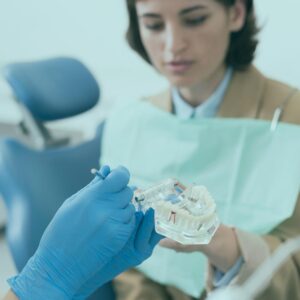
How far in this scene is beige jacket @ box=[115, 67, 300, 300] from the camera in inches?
35.8

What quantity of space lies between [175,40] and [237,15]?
18cm

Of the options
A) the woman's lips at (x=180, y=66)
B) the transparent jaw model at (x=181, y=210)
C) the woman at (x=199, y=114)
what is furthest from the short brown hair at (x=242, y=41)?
the transparent jaw model at (x=181, y=210)

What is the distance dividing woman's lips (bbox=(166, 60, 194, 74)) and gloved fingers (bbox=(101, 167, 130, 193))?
45 centimetres

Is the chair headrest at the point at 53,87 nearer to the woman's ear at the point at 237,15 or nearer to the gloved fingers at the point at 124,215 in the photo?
the woman's ear at the point at 237,15

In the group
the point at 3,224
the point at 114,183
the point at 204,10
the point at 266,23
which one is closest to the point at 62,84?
the point at 204,10

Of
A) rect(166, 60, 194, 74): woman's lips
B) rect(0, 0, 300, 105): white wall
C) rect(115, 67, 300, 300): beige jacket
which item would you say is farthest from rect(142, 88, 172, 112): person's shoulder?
rect(0, 0, 300, 105): white wall

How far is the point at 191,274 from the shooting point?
1049 mm

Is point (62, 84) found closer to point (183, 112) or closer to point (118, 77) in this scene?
point (183, 112)

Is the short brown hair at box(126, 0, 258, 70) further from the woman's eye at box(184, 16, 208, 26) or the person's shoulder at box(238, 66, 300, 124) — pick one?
the woman's eye at box(184, 16, 208, 26)

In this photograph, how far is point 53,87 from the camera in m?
1.29

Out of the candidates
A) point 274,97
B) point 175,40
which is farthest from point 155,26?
point 274,97

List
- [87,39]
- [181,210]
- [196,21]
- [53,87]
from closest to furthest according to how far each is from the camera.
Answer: [181,210] < [196,21] < [53,87] < [87,39]

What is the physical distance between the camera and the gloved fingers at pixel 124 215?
662 mm

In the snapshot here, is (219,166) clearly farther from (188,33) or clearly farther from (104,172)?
(104,172)
